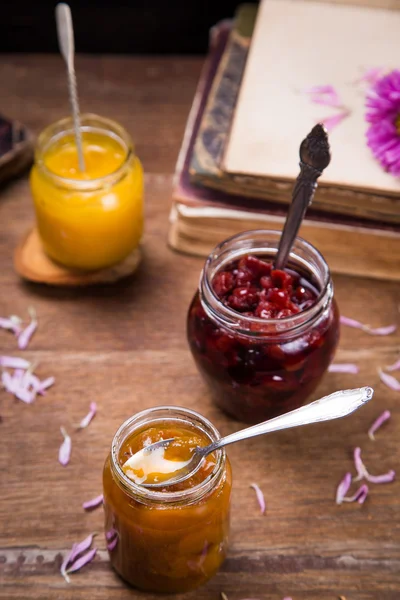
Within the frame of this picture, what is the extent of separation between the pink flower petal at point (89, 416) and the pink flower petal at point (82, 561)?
205 millimetres

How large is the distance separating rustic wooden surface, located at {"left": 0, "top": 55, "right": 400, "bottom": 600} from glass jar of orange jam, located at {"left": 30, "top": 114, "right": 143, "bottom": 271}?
0.08 meters

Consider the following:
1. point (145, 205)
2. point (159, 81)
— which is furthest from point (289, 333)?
point (159, 81)

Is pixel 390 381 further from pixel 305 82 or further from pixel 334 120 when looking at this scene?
pixel 305 82

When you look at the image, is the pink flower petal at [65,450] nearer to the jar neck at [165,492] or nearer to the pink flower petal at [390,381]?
the jar neck at [165,492]

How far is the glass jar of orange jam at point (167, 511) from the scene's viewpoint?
971 mm

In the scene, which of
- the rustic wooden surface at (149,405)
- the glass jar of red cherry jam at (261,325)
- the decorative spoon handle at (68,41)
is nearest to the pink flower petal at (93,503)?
the rustic wooden surface at (149,405)

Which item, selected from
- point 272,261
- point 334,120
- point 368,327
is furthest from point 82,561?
point 334,120

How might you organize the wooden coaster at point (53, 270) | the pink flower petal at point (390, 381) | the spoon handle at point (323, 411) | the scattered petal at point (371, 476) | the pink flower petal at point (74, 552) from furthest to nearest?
the wooden coaster at point (53, 270), the pink flower petal at point (390, 381), the scattered petal at point (371, 476), the pink flower petal at point (74, 552), the spoon handle at point (323, 411)

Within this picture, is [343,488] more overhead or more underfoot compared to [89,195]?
more underfoot

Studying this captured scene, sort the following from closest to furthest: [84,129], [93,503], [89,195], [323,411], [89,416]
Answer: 1. [323,411]
2. [93,503]
3. [89,416]
4. [89,195]
5. [84,129]

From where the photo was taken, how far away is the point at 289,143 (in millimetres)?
1428

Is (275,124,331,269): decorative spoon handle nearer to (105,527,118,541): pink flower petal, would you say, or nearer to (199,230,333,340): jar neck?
(199,230,333,340): jar neck

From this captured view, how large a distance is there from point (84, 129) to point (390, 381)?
0.70m

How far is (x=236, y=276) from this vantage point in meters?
1.19
